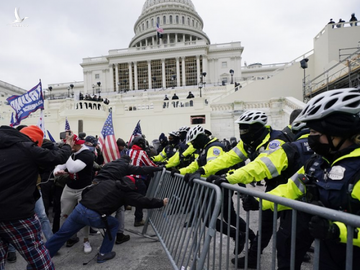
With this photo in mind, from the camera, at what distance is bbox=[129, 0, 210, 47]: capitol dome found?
71.4 metres

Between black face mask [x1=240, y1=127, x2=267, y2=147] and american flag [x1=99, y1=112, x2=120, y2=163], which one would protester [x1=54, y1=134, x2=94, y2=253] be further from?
black face mask [x1=240, y1=127, x2=267, y2=147]

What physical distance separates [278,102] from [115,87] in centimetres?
4988

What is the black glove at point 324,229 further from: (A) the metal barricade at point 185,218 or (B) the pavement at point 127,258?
(B) the pavement at point 127,258

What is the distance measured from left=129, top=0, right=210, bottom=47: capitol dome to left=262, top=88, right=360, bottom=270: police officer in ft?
242

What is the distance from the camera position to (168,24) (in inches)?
2837

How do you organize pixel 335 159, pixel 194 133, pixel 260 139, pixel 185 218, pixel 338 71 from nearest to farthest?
1. pixel 335 159
2. pixel 185 218
3. pixel 260 139
4. pixel 194 133
5. pixel 338 71

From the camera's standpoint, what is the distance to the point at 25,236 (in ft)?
7.87

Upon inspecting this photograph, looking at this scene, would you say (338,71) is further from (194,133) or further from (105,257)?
(105,257)

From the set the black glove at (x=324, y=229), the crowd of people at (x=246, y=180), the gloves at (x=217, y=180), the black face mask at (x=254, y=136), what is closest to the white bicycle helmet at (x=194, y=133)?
the crowd of people at (x=246, y=180)

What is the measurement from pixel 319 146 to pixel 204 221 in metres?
1.30

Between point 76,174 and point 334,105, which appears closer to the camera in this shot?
point 334,105

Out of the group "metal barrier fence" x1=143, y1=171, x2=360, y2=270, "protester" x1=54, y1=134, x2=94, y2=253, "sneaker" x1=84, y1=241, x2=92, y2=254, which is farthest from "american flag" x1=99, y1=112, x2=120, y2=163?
"sneaker" x1=84, y1=241, x2=92, y2=254

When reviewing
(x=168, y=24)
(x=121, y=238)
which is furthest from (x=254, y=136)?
(x=168, y=24)

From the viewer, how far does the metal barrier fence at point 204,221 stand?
1.71 metres
